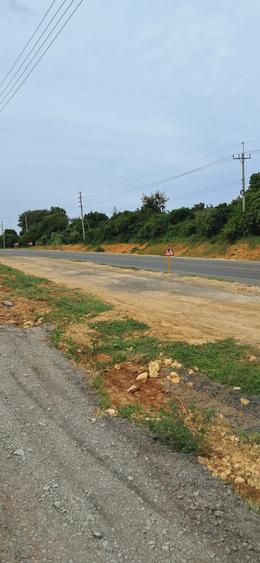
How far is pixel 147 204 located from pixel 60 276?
51.5 m

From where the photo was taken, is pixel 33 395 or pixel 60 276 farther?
pixel 60 276

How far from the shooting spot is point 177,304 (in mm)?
13273

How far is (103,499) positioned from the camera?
3.96 m

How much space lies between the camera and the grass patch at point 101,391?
5.89 meters

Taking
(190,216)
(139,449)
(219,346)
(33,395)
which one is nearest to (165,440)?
(139,449)

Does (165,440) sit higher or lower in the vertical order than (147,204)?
lower

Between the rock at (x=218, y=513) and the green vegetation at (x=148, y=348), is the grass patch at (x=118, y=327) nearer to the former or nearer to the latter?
the green vegetation at (x=148, y=348)

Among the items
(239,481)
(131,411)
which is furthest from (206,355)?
(239,481)

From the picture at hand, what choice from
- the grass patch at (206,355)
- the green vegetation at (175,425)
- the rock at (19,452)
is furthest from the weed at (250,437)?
the rock at (19,452)

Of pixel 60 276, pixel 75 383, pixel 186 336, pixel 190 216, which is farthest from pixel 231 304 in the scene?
pixel 190 216

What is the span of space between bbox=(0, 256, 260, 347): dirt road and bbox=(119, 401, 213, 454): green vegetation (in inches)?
119

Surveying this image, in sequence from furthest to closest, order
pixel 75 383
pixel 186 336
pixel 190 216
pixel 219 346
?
pixel 190 216 → pixel 186 336 → pixel 219 346 → pixel 75 383

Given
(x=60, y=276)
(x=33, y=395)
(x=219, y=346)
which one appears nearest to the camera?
(x=33, y=395)

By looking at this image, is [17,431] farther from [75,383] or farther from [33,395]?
[75,383]
